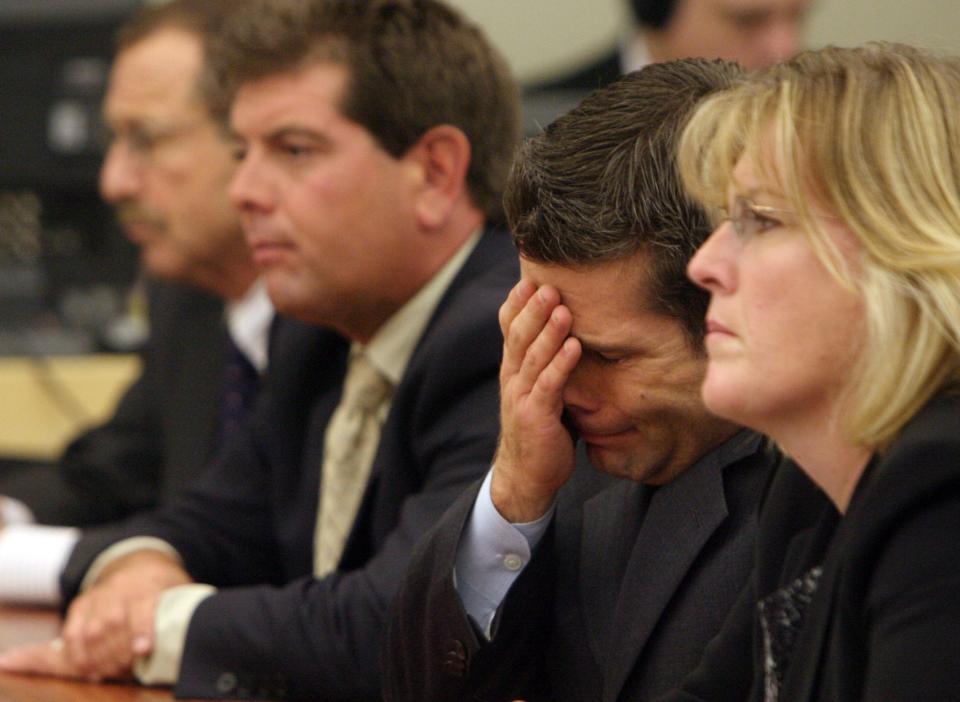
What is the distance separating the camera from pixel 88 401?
3590 mm

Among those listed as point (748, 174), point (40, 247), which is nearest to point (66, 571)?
point (748, 174)

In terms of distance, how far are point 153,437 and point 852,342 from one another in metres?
2.05

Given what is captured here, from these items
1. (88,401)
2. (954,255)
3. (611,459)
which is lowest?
(88,401)

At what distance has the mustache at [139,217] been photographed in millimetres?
2875

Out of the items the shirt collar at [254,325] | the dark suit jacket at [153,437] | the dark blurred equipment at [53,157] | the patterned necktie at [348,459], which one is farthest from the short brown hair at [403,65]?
the dark blurred equipment at [53,157]

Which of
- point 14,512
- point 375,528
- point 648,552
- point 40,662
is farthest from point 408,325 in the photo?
point 14,512

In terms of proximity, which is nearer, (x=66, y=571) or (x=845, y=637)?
(x=845, y=637)

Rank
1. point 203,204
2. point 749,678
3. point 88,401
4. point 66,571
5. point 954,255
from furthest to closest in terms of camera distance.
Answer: point 88,401 → point 203,204 → point 66,571 → point 749,678 → point 954,255

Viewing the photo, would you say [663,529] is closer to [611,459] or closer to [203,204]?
[611,459]

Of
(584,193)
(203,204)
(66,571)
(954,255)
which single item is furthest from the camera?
(203,204)

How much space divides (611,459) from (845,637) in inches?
16.2

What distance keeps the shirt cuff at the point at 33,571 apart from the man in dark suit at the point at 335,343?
3cm

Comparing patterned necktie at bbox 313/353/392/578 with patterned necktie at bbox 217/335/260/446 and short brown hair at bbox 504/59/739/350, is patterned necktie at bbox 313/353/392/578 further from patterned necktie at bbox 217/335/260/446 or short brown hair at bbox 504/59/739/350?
short brown hair at bbox 504/59/739/350

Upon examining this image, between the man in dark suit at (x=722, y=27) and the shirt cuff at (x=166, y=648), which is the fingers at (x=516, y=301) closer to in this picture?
the shirt cuff at (x=166, y=648)
